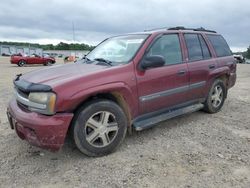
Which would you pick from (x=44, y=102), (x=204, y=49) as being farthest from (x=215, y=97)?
(x=44, y=102)

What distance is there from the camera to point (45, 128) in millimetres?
3354

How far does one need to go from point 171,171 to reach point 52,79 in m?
1.90

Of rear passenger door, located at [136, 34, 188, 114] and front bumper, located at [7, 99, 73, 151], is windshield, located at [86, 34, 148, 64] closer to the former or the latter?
rear passenger door, located at [136, 34, 188, 114]

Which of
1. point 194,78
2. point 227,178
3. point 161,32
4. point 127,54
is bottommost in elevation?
point 227,178

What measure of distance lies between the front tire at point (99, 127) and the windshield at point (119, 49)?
0.84 metres

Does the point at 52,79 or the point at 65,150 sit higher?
the point at 52,79

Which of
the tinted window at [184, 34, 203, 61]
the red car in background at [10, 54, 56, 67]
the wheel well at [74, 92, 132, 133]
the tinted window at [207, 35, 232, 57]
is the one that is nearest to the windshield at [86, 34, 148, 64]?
the wheel well at [74, 92, 132, 133]

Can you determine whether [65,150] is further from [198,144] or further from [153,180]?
[198,144]

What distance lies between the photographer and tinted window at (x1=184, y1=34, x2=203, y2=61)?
5.17 meters

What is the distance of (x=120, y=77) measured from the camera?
3947 mm

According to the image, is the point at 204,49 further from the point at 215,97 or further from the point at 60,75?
the point at 60,75

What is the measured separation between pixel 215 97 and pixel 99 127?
311 cm

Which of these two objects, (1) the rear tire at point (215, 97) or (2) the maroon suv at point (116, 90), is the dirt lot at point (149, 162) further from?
(1) the rear tire at point (215, 97)

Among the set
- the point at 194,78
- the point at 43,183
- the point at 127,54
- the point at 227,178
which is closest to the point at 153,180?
the point at 227,178
